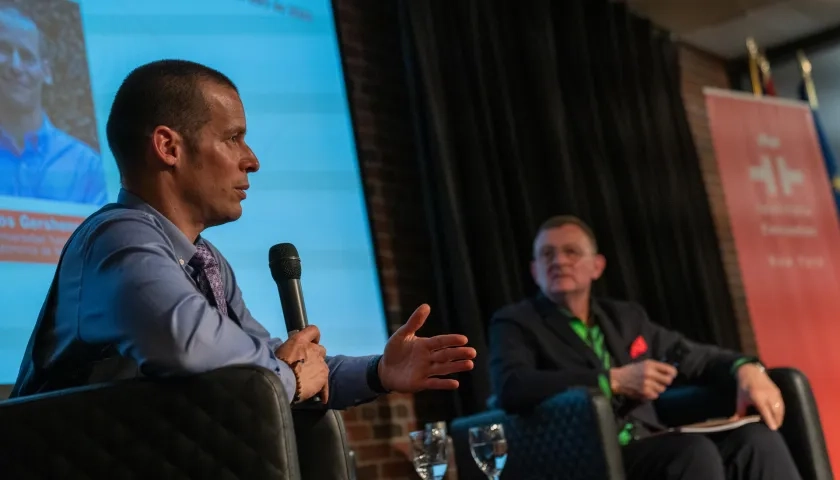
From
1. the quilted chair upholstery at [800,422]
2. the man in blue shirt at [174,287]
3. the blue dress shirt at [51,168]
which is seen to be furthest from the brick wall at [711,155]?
the man in blue shirt at [174,287]

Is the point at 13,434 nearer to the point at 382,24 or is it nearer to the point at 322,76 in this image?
the point at 322,76

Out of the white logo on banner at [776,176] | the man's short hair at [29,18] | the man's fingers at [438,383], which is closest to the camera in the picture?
the man's fingers at [438,383]

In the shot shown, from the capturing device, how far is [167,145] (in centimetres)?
140

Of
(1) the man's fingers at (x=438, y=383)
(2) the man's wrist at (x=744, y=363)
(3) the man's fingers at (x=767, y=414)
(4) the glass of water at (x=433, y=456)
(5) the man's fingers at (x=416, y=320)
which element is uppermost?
(5) the man's fingers at (x=416, y=320)

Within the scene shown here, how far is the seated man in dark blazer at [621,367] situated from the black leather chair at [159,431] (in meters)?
1.44

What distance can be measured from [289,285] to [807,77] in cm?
502

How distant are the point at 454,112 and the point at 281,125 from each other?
870mm

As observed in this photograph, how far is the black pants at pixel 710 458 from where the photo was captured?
229 centimetres

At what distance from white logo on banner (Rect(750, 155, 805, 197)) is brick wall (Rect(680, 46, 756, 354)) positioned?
1.20ft

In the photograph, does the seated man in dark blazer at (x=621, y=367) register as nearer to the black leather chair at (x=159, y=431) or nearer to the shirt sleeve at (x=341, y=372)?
the shirt sleeve at (x=341, y=372)

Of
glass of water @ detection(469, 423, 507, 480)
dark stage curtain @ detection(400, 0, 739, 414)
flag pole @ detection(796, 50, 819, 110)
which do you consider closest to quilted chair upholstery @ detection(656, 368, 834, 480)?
glass of water @ detection(469, 423, 507, 480)

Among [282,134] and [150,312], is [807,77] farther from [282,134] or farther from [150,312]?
[150,312]

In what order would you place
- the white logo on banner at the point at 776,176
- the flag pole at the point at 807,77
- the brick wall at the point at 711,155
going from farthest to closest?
the flag pole at the point at 807,77, the brick wall at the point at 711,155, the white logo on banner at the point at 776,176

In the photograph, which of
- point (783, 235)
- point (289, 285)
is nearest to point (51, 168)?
point (289, 285)
